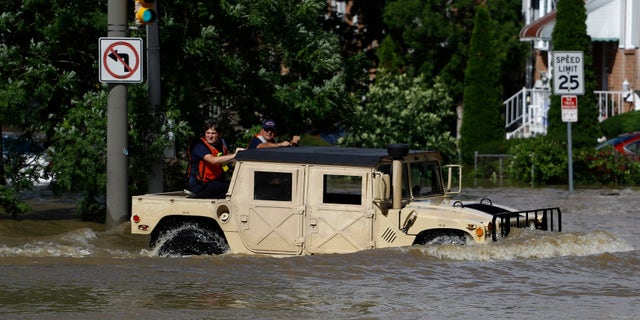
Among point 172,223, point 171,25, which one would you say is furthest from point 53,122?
point 172,223

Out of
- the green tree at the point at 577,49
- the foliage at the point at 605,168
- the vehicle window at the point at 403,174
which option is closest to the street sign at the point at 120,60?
the vehicle window at the point at 403,174

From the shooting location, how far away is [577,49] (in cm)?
3562

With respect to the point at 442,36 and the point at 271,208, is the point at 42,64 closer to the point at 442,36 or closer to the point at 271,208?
the point at 271,208

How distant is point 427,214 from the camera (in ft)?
44.5

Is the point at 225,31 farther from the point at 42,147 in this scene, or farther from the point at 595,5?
the point at 595,5

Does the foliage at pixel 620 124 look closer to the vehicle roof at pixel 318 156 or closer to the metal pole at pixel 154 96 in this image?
the metal pole at pixel 154 96

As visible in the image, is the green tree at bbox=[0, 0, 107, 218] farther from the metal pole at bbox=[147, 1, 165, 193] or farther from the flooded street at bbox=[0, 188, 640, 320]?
the flooded street at bbox=[0, 188, 640, 320]

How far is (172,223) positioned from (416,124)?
20.6 meters

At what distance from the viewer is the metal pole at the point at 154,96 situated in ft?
56.6

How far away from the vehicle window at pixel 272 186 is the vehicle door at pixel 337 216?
25 cm

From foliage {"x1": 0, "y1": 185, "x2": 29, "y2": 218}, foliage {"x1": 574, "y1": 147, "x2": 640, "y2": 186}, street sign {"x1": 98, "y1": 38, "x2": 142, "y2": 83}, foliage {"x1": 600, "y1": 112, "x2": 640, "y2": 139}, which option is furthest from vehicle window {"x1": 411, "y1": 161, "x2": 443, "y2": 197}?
foliage {"x1": 600, "y1": 112, "x2": 640, "y2": 139}

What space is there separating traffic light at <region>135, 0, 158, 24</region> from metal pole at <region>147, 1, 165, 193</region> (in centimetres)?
73

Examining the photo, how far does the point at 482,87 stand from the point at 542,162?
8463 millimetres

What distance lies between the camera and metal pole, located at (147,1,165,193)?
17.3 metres
